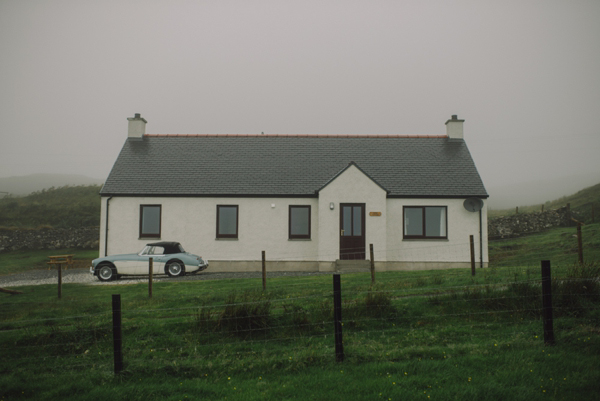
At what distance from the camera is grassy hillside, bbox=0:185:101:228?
35250 mm

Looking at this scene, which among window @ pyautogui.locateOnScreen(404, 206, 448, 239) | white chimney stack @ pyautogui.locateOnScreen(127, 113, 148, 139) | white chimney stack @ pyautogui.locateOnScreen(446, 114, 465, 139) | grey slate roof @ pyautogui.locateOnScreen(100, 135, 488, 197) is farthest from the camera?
white chimney stack @ pyautogui.locateOnScreen(127, 113, 148, 139)

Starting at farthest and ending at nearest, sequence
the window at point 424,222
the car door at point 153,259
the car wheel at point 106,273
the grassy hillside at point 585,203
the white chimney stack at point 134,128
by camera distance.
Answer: the grassy hillside at point 585,203 < the white chimney stack at point 134,128 < the window at point 424,222 < the car door at point 153,259 < the car wheel at point 106,273

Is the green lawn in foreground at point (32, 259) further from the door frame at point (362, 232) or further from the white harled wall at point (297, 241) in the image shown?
the door frame at point (362, 232)

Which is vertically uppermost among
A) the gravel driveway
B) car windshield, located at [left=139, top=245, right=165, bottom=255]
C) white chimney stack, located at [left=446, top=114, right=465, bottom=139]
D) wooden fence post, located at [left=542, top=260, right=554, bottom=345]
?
white chimney stack, located at [left=446, top=114, right=465, bottom=139]

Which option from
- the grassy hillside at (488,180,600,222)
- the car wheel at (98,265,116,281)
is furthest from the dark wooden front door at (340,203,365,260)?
the grassy hillside at (488,180,600,222)

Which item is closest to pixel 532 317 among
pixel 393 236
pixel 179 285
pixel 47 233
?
pixel 179 285

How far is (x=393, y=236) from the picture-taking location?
20.9 meters

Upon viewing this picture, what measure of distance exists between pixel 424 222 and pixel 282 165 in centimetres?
756

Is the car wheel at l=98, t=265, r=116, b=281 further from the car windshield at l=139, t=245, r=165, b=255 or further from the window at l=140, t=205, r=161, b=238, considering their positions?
the window at l=140, t=205, r=161, b=238

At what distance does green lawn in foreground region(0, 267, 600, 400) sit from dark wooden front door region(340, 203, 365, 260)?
10.1 meters

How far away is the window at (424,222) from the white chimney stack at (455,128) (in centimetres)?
550

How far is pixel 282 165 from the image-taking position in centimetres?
2294

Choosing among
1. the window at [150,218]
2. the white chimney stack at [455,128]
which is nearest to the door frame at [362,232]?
the white chimney stack at [455,128]

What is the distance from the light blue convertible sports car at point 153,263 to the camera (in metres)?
18.1
